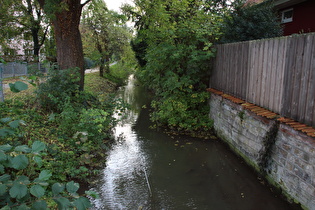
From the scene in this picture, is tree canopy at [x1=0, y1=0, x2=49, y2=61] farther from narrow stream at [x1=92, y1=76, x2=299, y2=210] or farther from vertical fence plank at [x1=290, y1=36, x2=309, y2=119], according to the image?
vertical fence plank at [x1=290, y1=36, x2=309, y2=119]

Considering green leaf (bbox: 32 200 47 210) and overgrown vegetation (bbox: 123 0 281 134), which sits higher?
overgrown vegetation (bbox: 123 0 281 134)

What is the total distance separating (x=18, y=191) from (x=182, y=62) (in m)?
7.87

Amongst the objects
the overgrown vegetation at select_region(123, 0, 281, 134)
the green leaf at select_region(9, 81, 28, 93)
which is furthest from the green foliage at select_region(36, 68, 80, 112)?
the green leaf at select_region(9, 81, 28, 93)

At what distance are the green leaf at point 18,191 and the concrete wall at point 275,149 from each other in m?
3.97

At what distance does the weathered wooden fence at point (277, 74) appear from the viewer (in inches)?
163

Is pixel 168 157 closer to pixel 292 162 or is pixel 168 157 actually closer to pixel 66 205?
pixel 292 162

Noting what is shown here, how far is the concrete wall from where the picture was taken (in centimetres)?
394

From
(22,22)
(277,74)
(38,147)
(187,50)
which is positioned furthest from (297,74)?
(22,22)

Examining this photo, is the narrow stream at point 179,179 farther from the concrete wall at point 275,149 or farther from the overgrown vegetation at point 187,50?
the overgrown vegetation at point 187,50

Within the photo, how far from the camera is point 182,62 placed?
8.98 metres

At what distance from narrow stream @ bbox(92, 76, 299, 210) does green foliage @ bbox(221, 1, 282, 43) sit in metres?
4.46

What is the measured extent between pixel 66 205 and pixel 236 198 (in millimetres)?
4057

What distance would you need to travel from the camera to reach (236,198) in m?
4.82

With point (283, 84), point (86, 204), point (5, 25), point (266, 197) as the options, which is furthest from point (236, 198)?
point (5, 25)
